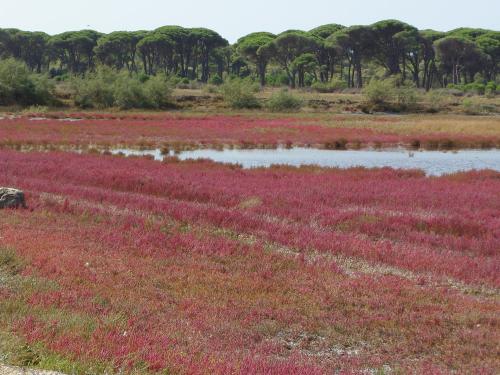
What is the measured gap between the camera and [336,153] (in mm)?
40188

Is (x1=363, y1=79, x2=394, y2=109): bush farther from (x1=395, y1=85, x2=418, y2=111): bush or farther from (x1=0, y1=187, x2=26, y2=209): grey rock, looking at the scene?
(x1=0, y1=187, x2=26, y2=209): grey rock

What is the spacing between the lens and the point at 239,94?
8338 cm

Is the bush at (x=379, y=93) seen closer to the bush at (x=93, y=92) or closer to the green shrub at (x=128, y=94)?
the green shrub at (x=128, y=94)

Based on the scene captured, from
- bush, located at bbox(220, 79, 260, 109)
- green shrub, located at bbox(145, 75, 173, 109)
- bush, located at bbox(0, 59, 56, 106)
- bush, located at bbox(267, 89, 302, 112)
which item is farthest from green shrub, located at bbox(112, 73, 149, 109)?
bush, located at bbox(267, 89, 302, 112)

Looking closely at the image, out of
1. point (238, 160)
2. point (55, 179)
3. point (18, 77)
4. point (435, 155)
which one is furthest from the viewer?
point (18, 77)

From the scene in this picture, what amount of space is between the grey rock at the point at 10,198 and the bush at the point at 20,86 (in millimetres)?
67982

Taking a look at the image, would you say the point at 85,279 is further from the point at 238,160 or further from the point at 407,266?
the point at 238,160

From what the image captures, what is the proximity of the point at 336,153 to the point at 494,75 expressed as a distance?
270ft

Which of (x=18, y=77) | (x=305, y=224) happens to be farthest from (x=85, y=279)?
(x=18, y=77)

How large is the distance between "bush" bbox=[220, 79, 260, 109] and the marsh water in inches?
1611

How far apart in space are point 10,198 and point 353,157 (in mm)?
25272

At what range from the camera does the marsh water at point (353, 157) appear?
108ft

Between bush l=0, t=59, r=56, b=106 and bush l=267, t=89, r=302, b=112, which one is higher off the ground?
bush l=0, t=59, r=56, b=106

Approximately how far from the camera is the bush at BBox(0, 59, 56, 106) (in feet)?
258
